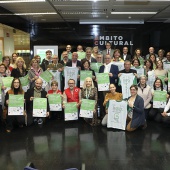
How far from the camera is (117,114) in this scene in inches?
217

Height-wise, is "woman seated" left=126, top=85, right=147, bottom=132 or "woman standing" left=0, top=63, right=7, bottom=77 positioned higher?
"woman standing" left=0, top=63, right=7, bottom=77

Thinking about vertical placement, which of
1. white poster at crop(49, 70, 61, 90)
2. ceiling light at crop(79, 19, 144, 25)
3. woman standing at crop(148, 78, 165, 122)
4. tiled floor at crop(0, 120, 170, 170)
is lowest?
tiled floor at crop(0, 120, 170, 170)

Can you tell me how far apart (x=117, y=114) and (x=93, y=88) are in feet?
2.80

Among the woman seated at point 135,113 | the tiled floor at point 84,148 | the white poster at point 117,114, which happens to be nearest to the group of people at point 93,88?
the woman seated at point 135,113

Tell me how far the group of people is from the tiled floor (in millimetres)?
314

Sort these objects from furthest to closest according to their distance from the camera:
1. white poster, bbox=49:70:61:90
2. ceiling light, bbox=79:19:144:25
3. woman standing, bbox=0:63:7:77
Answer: ceiling light, bbox=79:19:144:25 < white poster, bbox=49:70:61:90 < woman standing, bbox=0:63:7:77

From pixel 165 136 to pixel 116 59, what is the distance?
224 centimetres

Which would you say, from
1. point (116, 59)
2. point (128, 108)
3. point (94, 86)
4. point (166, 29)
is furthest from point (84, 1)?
point (166, 29)

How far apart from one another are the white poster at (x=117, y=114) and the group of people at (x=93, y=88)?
0.39ft

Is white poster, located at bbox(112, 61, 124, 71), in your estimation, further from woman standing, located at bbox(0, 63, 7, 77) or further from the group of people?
woman standing, located at bbox(0, 63, 7, 77)

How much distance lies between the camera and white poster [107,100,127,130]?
5.45m

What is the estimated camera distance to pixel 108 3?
23.6 ft

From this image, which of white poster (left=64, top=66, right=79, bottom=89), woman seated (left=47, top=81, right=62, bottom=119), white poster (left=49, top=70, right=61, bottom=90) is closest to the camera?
woman seated (left=47, top=81, right=62, bottom=119)

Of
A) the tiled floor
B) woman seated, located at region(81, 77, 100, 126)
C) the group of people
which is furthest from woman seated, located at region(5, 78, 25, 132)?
woman seated, located at region(81, 77, 100, 126)
